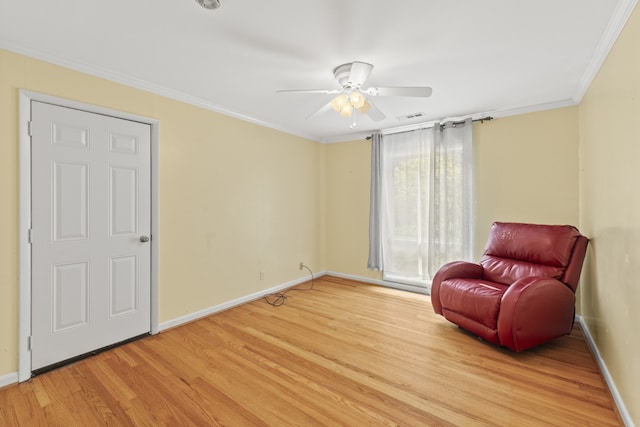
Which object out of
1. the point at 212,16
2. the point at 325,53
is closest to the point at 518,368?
the point at 325,53

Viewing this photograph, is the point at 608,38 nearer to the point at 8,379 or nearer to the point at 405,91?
the point at 405,91

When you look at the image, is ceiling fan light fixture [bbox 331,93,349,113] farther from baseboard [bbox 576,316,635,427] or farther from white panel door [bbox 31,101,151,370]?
baseboard [bbox 576,316,635,427]

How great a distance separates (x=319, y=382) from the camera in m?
2.07

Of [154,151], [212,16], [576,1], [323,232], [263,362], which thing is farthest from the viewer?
[323,232]

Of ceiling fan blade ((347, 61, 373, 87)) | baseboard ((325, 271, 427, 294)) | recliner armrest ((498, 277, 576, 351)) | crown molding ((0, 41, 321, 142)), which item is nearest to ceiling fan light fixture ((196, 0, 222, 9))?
ceiling fan blade ((347, 61, 373, 87))

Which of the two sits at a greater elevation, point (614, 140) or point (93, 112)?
point (93, 112)

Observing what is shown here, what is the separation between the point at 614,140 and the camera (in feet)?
6.42

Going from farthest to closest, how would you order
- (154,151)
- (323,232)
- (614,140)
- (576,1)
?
(323,232)
(154,151)
(614,140)
(576,1)

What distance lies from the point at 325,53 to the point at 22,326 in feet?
9.85

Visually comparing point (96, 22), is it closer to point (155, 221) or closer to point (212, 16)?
point (212, 16)

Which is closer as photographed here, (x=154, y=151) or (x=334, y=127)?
→ (x=154, y=151)

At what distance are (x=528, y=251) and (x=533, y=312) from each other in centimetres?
77

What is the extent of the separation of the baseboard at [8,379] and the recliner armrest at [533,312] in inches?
144

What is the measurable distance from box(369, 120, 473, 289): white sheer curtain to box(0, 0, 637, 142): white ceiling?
36.7 inches
